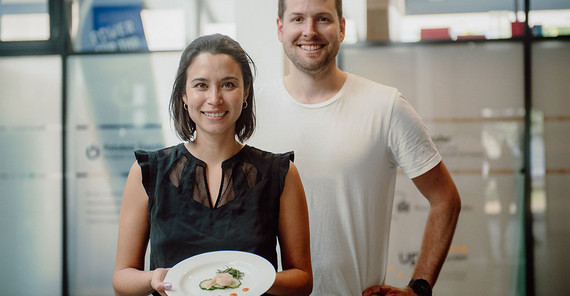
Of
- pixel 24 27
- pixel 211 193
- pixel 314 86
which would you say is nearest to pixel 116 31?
pixel 24 27

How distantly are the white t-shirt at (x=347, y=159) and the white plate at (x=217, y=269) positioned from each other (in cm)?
51

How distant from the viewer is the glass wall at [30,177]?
3.90 metres

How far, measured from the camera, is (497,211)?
3641mm

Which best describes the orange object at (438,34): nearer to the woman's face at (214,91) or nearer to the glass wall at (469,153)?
the glass wall at (469,153)

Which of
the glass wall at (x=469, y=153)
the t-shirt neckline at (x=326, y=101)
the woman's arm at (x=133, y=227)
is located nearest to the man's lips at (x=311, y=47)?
the t-shirt neckline at (x=326, y=101)

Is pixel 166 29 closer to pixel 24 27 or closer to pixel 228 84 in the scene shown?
pixel 24 27

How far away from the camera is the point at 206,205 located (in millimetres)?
1173

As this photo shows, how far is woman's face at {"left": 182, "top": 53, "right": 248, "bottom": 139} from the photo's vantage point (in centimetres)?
114

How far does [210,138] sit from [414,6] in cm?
291

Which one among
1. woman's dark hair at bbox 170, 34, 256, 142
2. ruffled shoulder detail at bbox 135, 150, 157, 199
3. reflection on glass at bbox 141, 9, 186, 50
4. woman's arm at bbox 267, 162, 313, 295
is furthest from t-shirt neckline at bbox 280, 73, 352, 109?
reflection on glass at bbox 141, 9, 186, 50

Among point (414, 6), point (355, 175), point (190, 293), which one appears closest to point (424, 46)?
point (414, 6)

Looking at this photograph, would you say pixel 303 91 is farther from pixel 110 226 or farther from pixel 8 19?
pixel 8 19

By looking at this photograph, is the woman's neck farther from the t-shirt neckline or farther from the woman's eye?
the t-shirt neckline

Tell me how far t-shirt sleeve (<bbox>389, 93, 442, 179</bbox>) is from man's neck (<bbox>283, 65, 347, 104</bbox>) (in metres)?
0.22
